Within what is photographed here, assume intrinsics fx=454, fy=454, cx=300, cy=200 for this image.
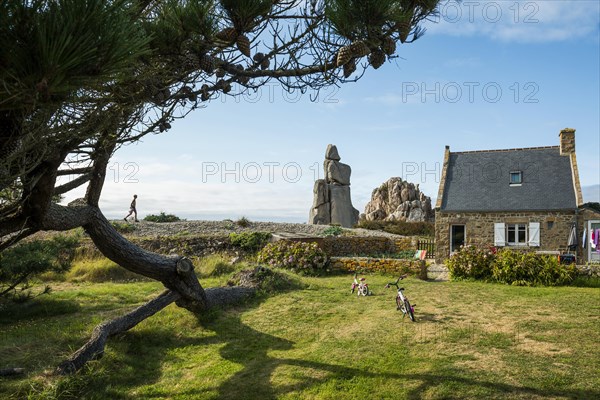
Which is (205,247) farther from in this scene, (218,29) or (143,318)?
(218,29)

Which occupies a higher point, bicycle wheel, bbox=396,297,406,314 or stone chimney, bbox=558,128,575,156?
stone chimney, bbox=558,128,575,156

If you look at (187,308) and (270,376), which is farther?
(187,308)

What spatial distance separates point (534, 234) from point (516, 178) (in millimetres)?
3381

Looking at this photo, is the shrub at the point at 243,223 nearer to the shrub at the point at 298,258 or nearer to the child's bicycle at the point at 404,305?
the shrub at the point at 298,258

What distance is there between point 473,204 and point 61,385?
20087 mm

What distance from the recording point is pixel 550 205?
21.3m

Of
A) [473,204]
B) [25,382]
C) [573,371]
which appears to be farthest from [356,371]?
[473,204]

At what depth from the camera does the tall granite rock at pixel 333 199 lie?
31.6 metres

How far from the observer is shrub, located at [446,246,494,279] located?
14.4 metres

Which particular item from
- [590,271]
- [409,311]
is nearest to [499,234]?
[590,271]

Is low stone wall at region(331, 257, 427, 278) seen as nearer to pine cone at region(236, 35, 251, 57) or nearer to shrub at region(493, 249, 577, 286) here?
shrub at region(493, 249, 577, 286)

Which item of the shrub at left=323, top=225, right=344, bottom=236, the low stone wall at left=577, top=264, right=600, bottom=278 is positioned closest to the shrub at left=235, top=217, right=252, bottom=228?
the shrub at left=323, top=225, right=344, bottom=236

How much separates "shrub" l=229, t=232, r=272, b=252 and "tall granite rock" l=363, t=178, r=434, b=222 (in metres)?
25.7

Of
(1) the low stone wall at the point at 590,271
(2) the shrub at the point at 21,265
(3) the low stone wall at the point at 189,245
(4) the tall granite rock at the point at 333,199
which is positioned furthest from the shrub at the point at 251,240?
(4) the tall granite rock at the point at 333,199
